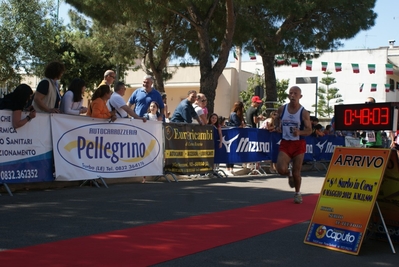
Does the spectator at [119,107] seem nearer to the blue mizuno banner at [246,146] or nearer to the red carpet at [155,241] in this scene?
the blue mizuno banner at [246,146]

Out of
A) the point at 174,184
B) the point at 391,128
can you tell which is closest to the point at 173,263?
the point at 391,128

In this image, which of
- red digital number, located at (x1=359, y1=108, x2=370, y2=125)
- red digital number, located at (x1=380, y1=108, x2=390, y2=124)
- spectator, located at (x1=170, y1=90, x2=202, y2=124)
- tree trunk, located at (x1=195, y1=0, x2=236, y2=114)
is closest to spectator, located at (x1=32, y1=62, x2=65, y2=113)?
spectator, located at (x1=170, y1=90, x2=202, y2=124)

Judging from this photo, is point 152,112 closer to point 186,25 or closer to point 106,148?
point 106,148

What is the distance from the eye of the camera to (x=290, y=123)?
8953 millimetres

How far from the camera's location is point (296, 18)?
73.8 feet

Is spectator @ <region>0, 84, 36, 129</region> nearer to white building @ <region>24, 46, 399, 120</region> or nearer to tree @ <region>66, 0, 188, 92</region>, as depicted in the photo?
tree @ <region>66, 0, 188, 92</region>

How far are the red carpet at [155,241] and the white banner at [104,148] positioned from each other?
3.45 metres

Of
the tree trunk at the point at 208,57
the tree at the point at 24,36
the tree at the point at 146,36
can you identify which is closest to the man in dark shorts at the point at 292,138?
the tree trunk at the point at 208,57

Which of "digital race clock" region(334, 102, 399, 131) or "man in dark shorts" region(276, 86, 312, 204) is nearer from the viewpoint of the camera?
"digital race clock" region(334, 102, 399, 131)

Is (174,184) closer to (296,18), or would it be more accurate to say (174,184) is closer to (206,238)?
(206,238)

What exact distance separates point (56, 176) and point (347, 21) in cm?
1780

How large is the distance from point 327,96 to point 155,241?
50809mm

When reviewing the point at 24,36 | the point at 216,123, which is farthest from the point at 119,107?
the point at 24,36

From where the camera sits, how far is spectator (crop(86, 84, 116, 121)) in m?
10.6
